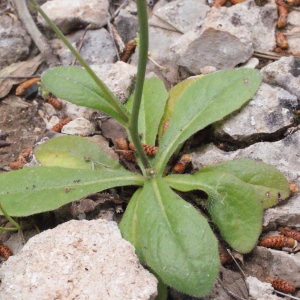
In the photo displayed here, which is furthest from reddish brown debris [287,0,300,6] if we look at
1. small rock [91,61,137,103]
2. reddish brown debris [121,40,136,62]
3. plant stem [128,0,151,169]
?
plant stem [128,0,151,169]

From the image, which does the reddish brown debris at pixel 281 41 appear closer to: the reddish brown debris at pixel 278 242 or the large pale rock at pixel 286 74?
the large pale rock at pixel 286 74

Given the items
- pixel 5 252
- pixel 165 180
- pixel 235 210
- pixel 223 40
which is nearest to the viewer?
pixel 235 210

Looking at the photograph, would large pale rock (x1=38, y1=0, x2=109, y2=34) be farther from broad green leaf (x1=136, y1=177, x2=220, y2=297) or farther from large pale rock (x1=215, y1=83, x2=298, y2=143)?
broad green leaf (x1=136, y1=177, x2=220, y2=297)

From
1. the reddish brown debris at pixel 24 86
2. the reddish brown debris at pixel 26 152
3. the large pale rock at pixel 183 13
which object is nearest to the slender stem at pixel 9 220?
the reddish brown debris at pixel 26 152

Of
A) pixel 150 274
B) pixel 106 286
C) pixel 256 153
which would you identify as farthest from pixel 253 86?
pixel 106 286

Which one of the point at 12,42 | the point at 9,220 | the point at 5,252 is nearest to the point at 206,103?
the point at 9,220

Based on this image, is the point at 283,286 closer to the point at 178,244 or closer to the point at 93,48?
the point at 178,244
